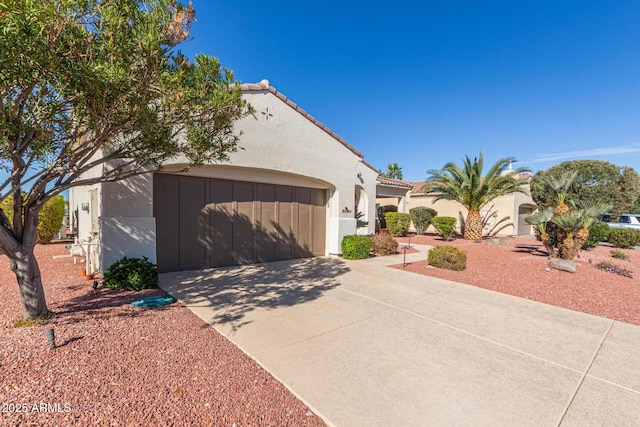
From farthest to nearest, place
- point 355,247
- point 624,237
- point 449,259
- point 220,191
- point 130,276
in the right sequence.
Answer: point 624,237, point 355,247, point 449,259, point 220,191, point 130,276

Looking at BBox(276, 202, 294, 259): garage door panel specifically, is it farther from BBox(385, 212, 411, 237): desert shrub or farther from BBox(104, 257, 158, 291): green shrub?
BBox(385, 212, 411, 237): desert shrub

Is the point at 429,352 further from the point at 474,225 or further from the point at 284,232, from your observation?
the point at 474,225

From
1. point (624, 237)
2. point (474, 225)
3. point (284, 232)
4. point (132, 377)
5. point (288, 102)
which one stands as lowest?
point (132, 377)

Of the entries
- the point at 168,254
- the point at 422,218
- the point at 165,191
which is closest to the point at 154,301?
the point at 168,254

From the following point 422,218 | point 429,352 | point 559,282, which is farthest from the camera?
point 422,218

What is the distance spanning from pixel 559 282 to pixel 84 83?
11.1 metres

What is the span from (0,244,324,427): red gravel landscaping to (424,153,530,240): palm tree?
1749cm

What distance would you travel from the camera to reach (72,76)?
3.35 m

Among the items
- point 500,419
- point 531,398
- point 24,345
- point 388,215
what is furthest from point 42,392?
point 388,215

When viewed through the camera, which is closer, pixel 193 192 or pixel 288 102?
pixel 193 192

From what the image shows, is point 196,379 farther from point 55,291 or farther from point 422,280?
point 422,280

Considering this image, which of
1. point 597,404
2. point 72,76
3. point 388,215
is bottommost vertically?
point 597,404

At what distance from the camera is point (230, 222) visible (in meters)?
9.65

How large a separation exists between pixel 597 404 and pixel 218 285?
7.00 meters
